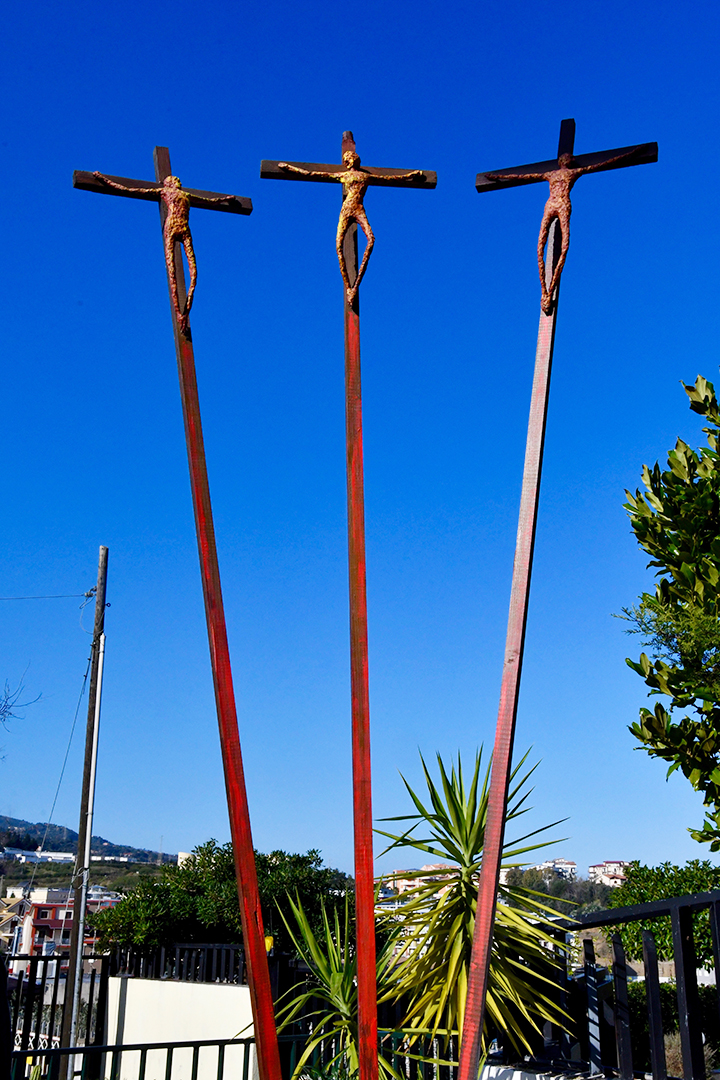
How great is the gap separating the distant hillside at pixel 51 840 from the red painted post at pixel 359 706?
385 cm

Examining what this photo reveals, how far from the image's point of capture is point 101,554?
10664 millimetres

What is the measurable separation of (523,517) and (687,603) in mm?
3369

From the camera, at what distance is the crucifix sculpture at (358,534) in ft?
7.20

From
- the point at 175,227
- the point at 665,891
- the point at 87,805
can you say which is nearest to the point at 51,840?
the point at 87,805

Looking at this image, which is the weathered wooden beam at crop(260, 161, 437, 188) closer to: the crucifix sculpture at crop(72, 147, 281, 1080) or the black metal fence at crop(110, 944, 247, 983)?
the crucifix sculpture at crop(72, 147, 281, 1080)

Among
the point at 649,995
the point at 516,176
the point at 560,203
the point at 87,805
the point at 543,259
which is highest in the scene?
the point at 516,176

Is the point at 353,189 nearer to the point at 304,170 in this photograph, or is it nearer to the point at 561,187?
the point at 304,170

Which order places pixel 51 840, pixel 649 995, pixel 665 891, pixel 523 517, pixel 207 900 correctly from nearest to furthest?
pixel 523 517, pixel 649 995, pixel 665 891, pixel 207 900, pixel 51 840

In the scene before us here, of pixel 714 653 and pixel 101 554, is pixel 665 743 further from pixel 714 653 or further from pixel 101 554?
pixel 101 554

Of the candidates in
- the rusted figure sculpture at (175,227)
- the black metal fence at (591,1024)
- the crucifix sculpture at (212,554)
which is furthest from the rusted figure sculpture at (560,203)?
the black metal fence at (591,1024)

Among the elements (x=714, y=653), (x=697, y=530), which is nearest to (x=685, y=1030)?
(x=714, y=653)

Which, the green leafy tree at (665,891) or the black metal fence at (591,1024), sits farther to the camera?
the green leafy tree at (665,891)

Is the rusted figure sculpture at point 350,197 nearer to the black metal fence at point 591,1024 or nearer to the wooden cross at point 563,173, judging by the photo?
the wooden cross at point 563,173

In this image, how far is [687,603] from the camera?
536 cm
